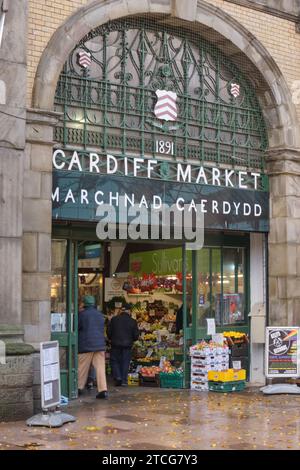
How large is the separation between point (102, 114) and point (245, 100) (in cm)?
357

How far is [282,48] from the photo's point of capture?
15.8 metres

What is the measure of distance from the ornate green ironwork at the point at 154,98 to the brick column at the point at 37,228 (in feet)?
2.43

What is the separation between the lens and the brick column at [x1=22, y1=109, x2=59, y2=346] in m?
12.0

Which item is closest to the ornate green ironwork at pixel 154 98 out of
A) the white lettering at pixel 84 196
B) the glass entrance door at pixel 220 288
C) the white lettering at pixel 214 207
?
the white lettering at pixel 84 196

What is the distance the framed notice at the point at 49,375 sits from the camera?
10.7 m

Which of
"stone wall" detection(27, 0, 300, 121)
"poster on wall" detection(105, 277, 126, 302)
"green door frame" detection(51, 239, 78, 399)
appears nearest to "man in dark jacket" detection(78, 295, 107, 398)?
"green door frame" detection(51, 239, 78, 399)

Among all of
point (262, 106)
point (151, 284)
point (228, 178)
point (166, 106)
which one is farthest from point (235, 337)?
point (166, 106)

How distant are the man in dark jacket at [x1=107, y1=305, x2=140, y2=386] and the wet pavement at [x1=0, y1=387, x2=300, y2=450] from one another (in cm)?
113

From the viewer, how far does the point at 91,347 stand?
43.9 feet

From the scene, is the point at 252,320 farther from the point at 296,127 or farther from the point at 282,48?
the point at 282,48

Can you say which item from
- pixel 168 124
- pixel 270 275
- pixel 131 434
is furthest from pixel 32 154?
pixel 270 275

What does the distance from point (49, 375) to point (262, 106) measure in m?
7.58

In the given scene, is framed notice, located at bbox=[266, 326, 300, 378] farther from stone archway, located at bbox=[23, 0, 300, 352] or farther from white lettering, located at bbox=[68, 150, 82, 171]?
white lettering, located at bbox=[68, 150, 82, 171]

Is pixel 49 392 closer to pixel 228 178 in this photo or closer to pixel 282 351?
pixel 282 351
